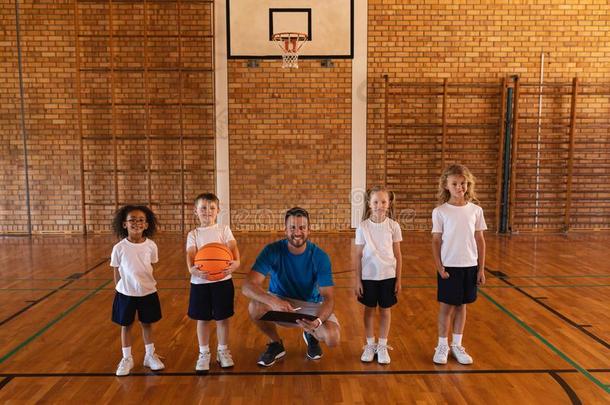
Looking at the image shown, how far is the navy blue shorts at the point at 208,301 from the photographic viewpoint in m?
3.30

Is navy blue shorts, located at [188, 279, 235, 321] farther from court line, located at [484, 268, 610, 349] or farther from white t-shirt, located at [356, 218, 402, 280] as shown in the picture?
court line, located at [484, 268, 610, 349]

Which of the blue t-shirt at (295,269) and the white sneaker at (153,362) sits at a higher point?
the blue t-shirt at (295,269)

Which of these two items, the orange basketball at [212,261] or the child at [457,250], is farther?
the child at [457,250]


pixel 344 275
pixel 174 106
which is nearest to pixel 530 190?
pixel 344 275

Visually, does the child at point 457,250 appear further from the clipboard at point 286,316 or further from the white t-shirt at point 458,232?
the clipboard at point 286,316

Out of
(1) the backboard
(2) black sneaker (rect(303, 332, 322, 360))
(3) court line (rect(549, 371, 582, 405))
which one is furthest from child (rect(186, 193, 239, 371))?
(1) the backboard

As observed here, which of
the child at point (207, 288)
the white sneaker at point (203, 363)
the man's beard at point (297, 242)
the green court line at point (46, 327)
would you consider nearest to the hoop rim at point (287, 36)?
the green court line at point (46, 327)

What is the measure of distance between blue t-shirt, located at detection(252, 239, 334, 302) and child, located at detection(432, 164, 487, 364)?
Answer: 80cm

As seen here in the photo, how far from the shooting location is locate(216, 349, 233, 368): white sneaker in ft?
11.2

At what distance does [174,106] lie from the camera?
9.09m

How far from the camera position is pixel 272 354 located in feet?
11.5

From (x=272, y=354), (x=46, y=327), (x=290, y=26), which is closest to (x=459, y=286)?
(x=272, y=354)

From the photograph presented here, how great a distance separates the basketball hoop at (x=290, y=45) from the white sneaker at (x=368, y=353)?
625cm

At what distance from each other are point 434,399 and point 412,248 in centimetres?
494
